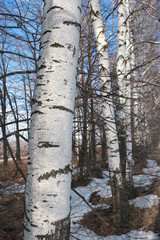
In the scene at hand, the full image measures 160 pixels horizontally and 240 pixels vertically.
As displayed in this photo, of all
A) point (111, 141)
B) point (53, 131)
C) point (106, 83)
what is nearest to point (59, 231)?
point (53, 131)

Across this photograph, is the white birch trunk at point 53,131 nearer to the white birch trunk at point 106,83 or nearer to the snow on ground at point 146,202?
the white birch trunk at point 106,83

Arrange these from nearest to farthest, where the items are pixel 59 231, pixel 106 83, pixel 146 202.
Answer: pixel 59 231, pixel 106 83, pixel 146 202

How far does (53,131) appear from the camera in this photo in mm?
795

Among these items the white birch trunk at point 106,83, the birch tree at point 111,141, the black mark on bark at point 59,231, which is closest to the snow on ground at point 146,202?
the birch tree at point 111,141

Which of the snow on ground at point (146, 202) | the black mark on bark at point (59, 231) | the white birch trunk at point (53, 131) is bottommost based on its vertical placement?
the snow on ground at point (146, 202)

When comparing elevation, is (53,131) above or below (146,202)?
above

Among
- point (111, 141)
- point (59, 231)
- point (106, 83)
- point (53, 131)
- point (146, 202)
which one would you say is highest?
point (106, 83)

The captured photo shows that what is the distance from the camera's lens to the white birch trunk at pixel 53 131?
77 cm

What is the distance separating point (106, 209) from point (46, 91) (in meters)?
3.56

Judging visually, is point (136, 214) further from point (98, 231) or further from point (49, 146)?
point (49, 146)

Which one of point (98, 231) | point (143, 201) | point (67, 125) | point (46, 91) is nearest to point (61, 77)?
point (46, 91)

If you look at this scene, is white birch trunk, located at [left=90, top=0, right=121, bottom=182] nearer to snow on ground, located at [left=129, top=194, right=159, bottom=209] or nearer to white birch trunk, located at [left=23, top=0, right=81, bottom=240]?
snow on ground, located at [left=129, top=194, right=159, bottom=209]

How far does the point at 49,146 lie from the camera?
0.78m

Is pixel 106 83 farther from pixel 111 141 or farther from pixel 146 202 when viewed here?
pixel 146 202
